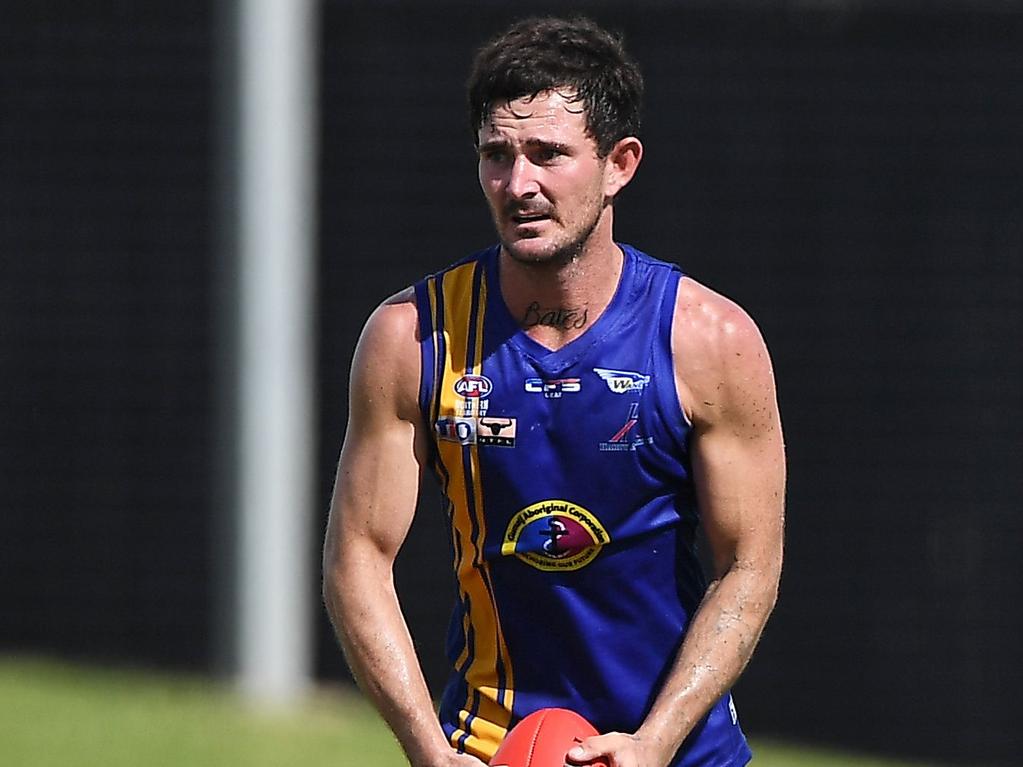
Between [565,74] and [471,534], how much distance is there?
1065mm

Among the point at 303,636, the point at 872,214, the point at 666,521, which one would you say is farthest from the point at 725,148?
the point at 666,521

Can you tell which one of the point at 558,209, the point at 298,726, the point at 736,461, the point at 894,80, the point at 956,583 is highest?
the point at 894,80

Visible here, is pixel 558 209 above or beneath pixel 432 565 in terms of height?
above

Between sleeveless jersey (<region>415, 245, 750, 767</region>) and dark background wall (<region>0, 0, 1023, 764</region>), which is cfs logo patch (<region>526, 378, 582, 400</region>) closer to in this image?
sleeveless jersey (<region>415, 245, 750, 767</region>)

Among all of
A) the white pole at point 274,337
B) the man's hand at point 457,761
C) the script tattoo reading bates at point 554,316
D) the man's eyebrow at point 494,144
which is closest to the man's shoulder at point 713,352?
the script tattoo reading bates at point 554,316

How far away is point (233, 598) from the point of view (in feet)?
32.6

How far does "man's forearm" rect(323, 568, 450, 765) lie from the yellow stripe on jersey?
0.19 metres

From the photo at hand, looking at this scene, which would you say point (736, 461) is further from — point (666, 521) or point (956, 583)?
point (956, 583)

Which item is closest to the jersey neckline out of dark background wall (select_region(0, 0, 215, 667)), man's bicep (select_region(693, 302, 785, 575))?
man's bicep (select_region(693, 302, 785, 575))

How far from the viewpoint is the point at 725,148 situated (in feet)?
32.3

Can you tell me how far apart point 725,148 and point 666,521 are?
5518 mm

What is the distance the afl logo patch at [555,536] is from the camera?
4.51 m

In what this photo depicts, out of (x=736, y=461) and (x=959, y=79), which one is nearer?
(x=736, y=461)

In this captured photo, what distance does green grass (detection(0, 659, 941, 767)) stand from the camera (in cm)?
876
